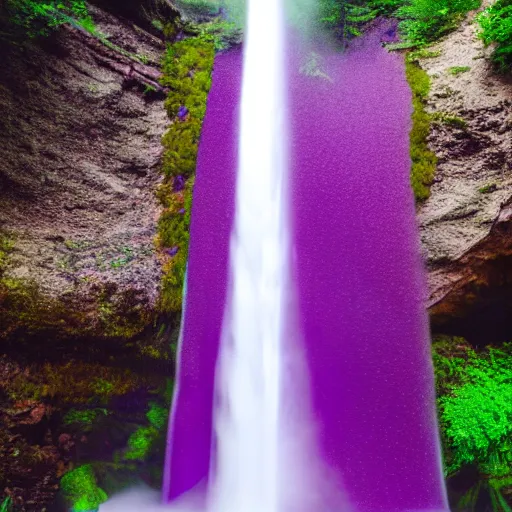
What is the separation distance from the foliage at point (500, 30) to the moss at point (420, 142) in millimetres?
611

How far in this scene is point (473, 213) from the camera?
338 cm

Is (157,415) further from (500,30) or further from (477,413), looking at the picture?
(500,30)

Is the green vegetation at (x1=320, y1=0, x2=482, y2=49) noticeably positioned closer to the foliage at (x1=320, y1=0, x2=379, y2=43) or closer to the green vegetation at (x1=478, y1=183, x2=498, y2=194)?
the foliage at (x1=320, y1=0, x2=379, y2=43)

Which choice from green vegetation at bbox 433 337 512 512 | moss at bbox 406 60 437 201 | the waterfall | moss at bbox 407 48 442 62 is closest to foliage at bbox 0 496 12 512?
the waterfall

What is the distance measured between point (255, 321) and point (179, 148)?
6.26 feet

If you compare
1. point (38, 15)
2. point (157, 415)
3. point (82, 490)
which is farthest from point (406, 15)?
point (82, 490)

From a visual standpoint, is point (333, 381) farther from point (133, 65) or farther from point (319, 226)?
point (133, 65)

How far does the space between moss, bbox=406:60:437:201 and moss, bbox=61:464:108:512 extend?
3.52 meters

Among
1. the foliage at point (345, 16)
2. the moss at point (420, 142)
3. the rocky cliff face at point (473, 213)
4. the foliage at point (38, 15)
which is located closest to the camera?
the rocky cliff face at point (473, 213)

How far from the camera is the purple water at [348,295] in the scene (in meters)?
3.07

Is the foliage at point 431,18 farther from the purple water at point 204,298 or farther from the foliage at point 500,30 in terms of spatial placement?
the purple water at point 204,298

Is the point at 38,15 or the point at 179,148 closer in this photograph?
the point at 38,15

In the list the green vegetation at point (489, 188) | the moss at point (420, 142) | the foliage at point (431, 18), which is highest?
the foliage at point (431, 18)

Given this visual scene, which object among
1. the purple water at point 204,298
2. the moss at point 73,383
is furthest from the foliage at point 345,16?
the moss at point 73,383
